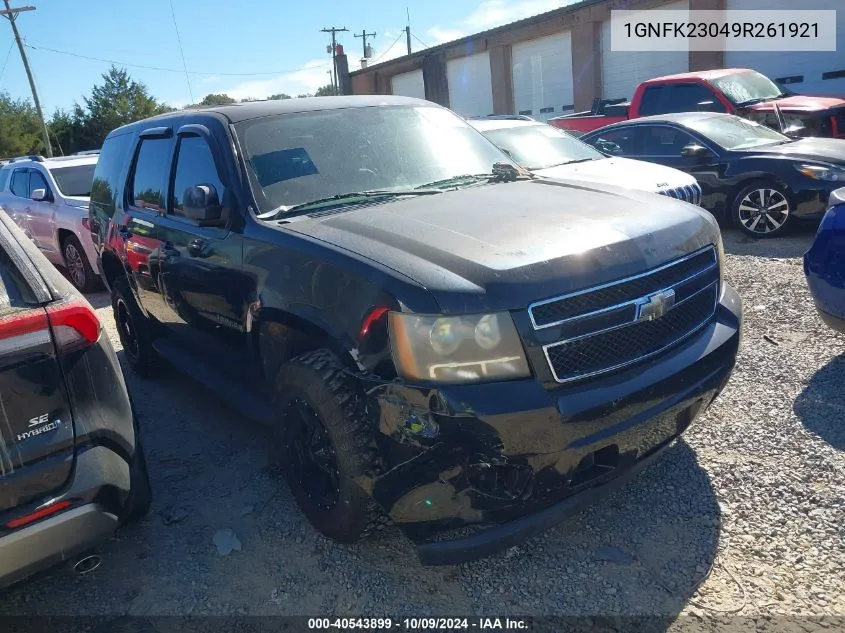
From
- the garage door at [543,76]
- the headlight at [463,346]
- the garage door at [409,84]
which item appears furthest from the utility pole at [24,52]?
the headlight at [463,346]

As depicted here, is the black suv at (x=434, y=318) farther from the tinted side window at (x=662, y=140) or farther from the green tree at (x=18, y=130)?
the green tree at (x=18, y=130)

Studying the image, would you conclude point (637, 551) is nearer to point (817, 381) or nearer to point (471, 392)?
point (471, 392)

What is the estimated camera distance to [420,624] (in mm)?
2535

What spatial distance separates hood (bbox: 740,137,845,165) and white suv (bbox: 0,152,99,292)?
8.00 meters

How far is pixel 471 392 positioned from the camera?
2.34 m

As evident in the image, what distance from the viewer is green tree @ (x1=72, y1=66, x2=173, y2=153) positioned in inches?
1681

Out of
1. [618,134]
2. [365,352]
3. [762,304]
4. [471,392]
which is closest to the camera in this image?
[471,392]

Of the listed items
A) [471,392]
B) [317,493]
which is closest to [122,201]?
[317,493]

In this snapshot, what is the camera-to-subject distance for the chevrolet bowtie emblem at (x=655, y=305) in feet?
8.55

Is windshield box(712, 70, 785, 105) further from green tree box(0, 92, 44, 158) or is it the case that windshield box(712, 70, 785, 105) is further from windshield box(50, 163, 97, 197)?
green tree box(0, 92, 44, 158)

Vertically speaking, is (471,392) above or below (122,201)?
below

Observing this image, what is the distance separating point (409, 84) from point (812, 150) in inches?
941

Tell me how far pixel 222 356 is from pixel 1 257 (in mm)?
1416

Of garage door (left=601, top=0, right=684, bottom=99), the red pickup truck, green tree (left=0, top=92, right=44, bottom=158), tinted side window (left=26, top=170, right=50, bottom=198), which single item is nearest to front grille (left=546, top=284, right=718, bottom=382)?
the red pickup truck
